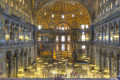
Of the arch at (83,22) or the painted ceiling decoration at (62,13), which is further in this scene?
the arch at (83,22)

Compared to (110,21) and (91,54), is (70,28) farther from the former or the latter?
(110,21)

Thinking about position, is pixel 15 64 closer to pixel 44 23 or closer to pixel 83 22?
pixel 44 23

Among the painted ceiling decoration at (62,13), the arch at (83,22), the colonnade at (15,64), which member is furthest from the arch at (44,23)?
the colonnade at (15,64)

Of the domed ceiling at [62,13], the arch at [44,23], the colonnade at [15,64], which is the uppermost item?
the domed ceiling at [62,13]

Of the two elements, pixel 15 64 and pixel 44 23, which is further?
pixel 44 23

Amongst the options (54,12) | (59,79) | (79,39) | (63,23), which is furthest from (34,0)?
(59,79)

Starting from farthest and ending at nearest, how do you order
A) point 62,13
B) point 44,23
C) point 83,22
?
point 62,13, point 44,23, point 83,22

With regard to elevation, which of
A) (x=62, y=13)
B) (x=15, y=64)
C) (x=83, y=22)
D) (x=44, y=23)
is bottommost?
(x=15, y=64)

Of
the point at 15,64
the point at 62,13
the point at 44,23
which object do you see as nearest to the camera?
the point at 15,64

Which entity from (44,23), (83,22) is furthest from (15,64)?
(83,22)

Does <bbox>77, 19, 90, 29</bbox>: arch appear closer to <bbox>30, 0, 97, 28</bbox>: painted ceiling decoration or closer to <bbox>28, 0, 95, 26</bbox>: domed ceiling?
<bbox>28, 0, 95, 26</bbox>: domed ceiling

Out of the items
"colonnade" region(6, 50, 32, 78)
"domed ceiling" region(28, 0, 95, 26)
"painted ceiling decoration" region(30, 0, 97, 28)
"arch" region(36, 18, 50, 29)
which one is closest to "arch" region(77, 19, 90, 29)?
"domed ceiling" region(28, 0, 95, 26)

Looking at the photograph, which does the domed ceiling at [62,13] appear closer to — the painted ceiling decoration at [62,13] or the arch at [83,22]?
the painted ceiling decoration at [62,13]

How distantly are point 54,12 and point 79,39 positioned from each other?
14247 mm
